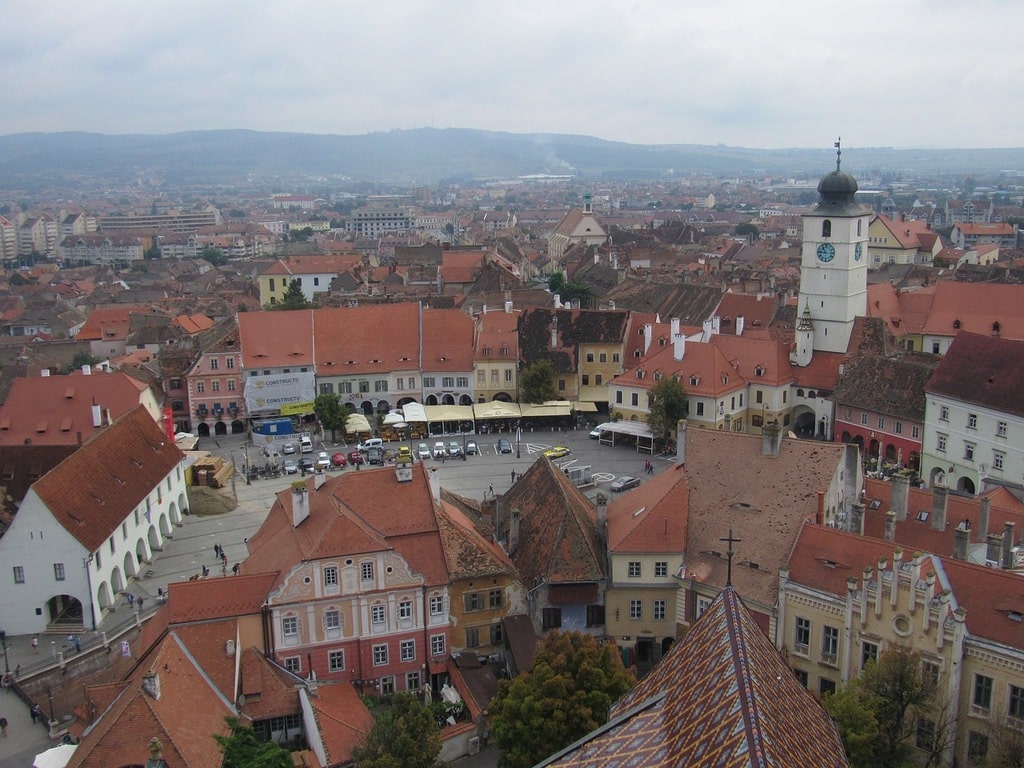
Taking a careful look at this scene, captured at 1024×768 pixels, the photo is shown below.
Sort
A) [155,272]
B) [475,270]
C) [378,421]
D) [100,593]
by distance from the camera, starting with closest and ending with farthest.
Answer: [100,593] < [378,421] < [475,270] < [155,272]

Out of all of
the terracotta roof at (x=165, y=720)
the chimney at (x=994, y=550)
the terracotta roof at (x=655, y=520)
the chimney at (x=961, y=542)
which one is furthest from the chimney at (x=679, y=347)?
the terracotta roof at (x=165, y=720)

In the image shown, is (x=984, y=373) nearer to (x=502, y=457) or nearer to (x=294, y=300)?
(x=502, y=457)

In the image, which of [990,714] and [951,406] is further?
[951,406]

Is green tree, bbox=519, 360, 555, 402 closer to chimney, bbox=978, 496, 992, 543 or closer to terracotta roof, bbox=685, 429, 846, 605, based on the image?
terracotta roof, bbox=685, 429, 846, 605

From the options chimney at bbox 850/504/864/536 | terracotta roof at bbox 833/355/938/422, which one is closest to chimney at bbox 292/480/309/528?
chimney at bbox 850/504/864/536

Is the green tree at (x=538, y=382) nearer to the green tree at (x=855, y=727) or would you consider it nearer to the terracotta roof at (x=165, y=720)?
the terracotta roof at (x=165, y=720)

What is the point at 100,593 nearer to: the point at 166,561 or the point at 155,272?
the point at 166,561

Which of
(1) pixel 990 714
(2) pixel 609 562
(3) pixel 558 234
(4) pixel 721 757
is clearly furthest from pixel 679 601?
(3) pixel 558 234
